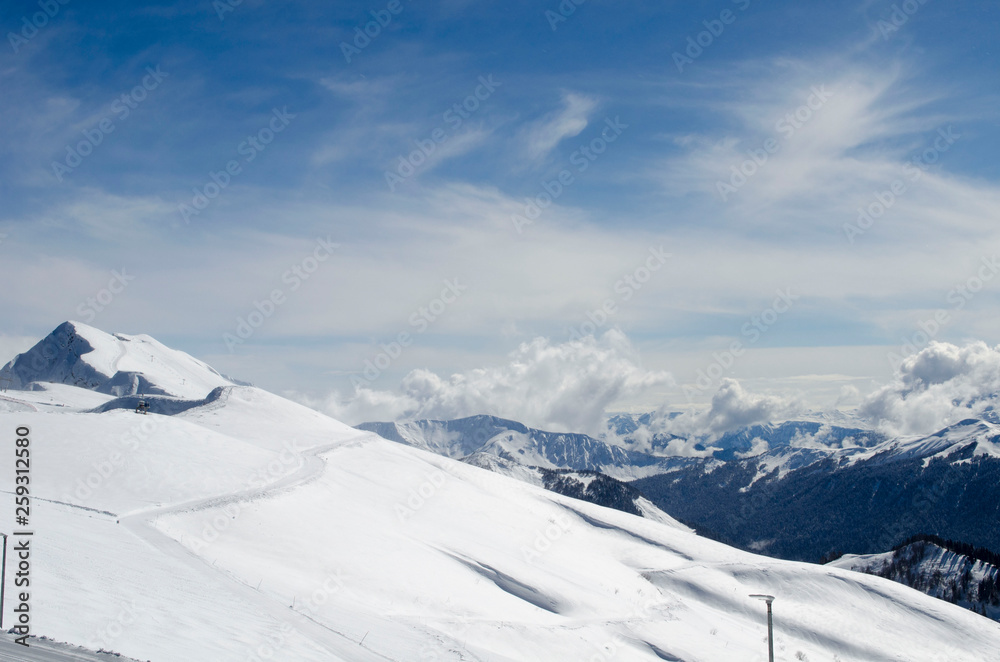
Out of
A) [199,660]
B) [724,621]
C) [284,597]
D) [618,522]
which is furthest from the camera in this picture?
[618,522]

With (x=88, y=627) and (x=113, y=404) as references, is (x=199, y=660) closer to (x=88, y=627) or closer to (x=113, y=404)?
(x=88, y=627)

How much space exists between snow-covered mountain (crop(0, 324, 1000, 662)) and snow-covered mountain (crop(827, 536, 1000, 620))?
115m

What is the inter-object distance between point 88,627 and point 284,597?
1026cm

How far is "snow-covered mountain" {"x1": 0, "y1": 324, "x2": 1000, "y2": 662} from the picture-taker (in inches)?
912

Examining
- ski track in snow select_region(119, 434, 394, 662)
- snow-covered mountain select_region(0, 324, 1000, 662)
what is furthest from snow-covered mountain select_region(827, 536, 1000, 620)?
ski track in snow select_region(119, 434, 394, 662)

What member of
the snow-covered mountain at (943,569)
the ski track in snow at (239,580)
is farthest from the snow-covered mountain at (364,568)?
the snow-covered mountain at (943,569)

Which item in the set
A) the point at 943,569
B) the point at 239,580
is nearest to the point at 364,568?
the point at 239,580

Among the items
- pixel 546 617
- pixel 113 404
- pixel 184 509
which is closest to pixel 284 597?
pixel 184 509

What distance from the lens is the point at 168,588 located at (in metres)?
24.4

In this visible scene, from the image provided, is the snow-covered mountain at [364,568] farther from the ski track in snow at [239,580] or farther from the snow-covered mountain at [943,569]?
the snow-covered mountain at [943,569]

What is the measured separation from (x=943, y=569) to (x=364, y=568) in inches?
7915

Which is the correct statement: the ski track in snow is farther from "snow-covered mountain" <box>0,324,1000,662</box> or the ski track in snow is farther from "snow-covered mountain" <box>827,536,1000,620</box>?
"snow-covered mountain" <box>827,536,1000,620</box>

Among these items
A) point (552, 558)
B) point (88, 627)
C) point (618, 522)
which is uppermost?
point (618, 522)

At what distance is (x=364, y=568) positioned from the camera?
3744 cm
